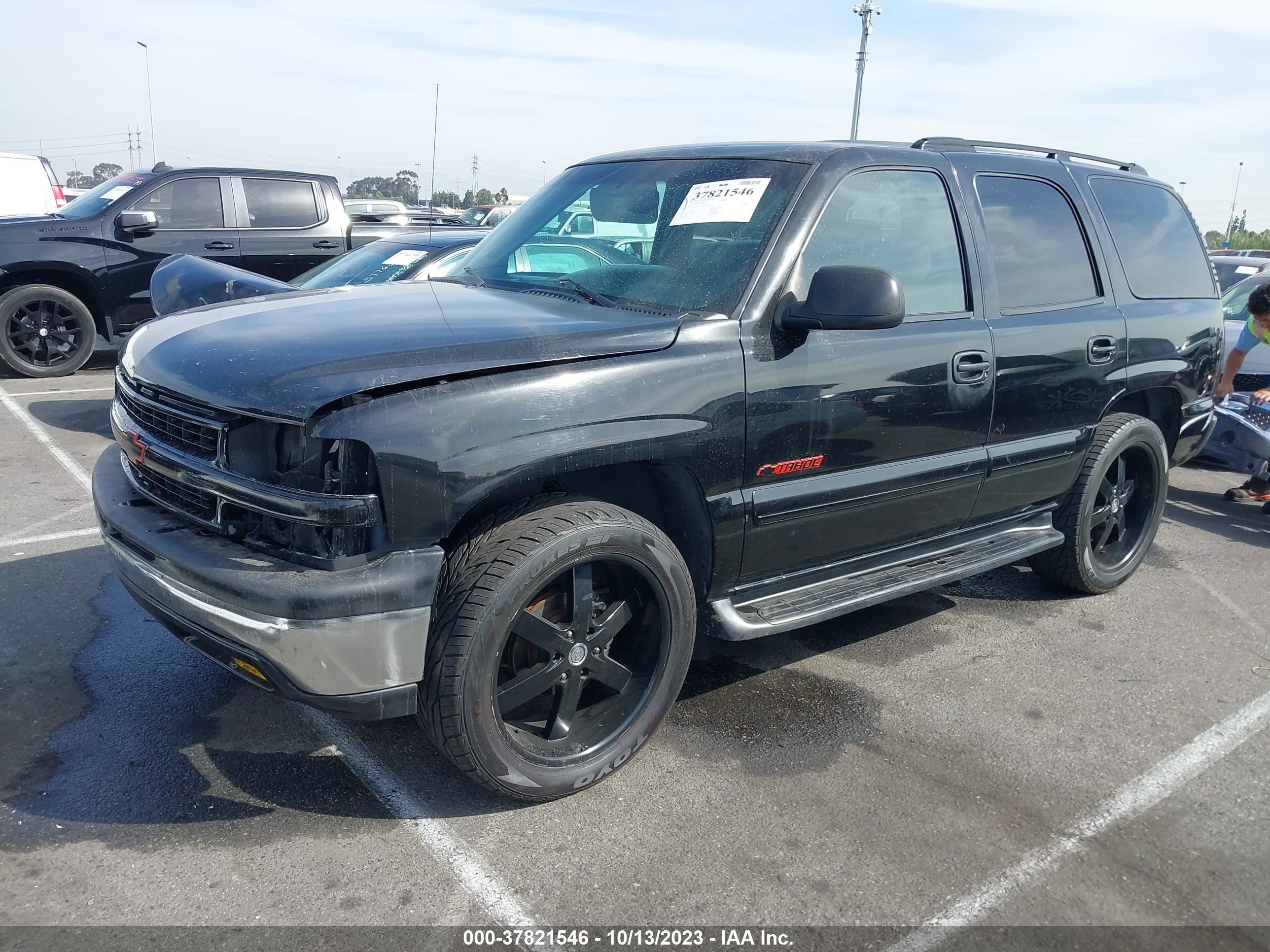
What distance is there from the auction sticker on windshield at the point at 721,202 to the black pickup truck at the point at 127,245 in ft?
24.3

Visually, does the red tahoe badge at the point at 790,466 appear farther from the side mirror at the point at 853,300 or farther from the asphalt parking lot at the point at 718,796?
the asphalt parking lot at the point at 718,796

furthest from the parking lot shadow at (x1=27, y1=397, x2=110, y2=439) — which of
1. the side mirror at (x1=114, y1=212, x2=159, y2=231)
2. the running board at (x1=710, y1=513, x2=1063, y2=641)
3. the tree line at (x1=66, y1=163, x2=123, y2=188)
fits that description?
the tree line at (x1=66, y1=163, x2=123, y2=188)

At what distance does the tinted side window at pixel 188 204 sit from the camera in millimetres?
9836

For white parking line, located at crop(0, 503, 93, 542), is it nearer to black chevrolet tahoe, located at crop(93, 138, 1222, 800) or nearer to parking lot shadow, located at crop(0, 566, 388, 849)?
parking lot shadow, located at crop(0, 566, 388, 849)

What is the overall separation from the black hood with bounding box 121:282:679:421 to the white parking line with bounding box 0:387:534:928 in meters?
1.20

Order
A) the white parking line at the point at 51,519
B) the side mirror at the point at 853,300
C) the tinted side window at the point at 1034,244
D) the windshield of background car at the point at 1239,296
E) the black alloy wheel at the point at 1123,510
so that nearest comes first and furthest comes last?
the side mirror at the point at 853,300 < the tinted side window at the point at 1034,244 < the black alloy wheel at the point at 1123,510 < the white parking line at the point at 51,519 < the windshield of background car at the point at 1239,296

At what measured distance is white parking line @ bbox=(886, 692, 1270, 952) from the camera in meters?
2.53

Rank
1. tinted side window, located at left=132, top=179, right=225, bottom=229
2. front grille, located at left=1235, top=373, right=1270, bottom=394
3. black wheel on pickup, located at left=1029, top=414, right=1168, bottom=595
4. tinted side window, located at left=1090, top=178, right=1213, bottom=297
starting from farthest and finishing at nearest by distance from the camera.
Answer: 1. tinted side window, located at left=132, top=179, right=225, bottom=229
2. front grille, located at left=1235, top=373, right=1270, bottom=394
3. tinted side window, located at left=1090, top=178, right=1213, bottom=297
4. black wheel on pickup, located at left=1029, top=414, right=1168, bottom=595

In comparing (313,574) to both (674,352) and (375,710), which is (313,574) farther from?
A: (674,352)

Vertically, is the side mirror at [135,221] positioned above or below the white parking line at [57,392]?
above

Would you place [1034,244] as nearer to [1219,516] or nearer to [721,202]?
[721,202]

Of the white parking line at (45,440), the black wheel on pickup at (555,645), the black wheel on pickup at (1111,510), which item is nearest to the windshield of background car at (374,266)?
the white parking line at (45,440)

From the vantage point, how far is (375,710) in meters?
2.60

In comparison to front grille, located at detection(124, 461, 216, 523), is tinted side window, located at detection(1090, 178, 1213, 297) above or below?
above
